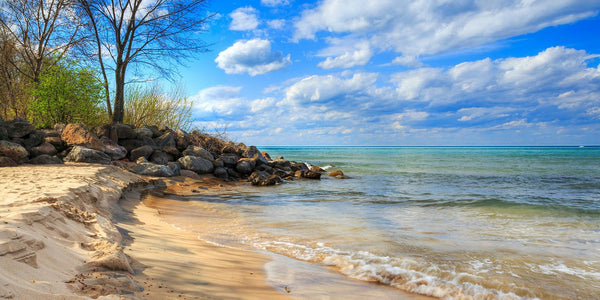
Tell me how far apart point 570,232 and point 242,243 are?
6.35 metres

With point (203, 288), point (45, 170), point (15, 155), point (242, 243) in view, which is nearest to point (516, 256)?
point (242, 243)

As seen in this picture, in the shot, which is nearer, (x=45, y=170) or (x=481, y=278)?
(x=481, y=278)

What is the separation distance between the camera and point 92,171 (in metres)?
8.57

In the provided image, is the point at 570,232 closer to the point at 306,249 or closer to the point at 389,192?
the point at 306,249

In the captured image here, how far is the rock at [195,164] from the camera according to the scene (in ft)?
44.8

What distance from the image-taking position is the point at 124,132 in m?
13.3

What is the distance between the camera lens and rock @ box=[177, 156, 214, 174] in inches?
537

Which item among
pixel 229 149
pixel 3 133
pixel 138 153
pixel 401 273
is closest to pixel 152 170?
pixel 138 153

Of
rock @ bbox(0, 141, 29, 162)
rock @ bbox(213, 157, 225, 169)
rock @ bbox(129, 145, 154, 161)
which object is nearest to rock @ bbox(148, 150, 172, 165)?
rock @ bbox(129, 145, 154, 161)

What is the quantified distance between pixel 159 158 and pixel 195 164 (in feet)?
4.67

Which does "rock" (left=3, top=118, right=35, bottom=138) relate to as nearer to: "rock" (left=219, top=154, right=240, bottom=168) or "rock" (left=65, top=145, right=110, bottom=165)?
"rock" (left=65, top=145, right=110, bottom=165)

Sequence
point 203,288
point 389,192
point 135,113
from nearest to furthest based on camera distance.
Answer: point 203,288 → point 389,192 → point 135,113

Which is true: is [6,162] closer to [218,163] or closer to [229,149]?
[218,163]

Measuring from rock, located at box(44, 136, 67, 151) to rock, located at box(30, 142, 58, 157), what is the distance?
0.22 metres
